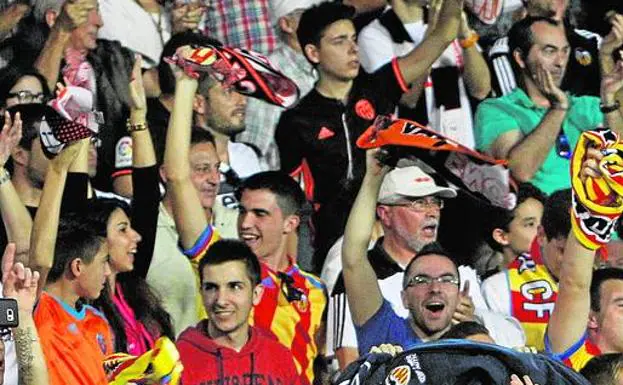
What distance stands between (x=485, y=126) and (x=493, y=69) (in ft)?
1.71

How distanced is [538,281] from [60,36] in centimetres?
258

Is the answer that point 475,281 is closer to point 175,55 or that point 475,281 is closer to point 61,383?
point 175,55

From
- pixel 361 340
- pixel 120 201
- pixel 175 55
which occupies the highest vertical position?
pixel 175 55

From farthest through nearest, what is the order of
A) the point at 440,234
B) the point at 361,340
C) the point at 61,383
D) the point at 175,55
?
1. the point at 440,234
2. the point at 175,55
3. the point at 361,340
4. the point at 61,383

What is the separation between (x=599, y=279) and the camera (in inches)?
346

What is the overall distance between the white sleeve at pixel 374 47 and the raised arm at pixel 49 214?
2608 millimetres

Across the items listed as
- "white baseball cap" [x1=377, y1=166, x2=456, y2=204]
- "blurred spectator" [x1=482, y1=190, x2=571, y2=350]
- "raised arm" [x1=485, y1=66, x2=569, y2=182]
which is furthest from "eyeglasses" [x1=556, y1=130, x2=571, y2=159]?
"white baseball cap" [x1=377, y1=166, x2=456, y2=204]

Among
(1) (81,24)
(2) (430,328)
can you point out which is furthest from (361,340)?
A: (1) (81,24)

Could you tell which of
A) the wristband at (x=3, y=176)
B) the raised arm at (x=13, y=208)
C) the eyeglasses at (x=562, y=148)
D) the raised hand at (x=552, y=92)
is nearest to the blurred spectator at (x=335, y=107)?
the raised hand at (x=552, y=92)

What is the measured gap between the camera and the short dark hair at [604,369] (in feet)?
24.4

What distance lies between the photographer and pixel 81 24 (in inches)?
375

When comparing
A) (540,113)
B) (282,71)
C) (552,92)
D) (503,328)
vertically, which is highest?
(282,71)

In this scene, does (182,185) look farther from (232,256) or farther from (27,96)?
(27,96)

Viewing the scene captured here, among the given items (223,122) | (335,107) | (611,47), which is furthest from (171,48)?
(611,47)
